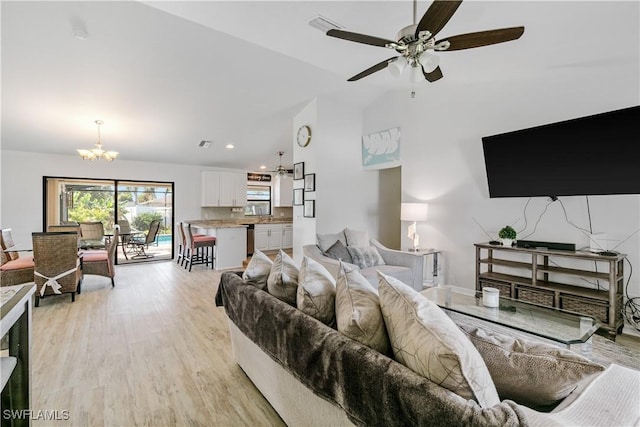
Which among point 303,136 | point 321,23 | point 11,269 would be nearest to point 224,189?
point 303,136

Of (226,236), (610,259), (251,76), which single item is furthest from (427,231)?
(226,236)

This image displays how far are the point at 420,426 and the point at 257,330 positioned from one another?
3.59ft

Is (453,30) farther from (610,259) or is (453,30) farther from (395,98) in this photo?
(610,259)

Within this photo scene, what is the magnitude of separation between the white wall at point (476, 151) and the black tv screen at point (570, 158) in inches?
14.7

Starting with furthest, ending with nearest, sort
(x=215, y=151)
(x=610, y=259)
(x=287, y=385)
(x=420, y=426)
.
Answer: (x=215, y=151) → (x=610, y=259) → (x=287, y=385) → (x=420, y=426)

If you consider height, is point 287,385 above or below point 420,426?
below

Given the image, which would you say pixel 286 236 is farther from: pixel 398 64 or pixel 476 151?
pixel 398 64

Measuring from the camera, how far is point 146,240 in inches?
261

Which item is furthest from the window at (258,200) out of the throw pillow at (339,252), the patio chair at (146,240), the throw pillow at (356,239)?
the throw pillow at (339,252)

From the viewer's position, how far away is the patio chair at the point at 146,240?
21.6ft

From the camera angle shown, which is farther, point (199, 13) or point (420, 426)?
point (199, 13)

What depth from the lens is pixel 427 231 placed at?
15.6ft

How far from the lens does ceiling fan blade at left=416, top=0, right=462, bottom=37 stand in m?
1.65

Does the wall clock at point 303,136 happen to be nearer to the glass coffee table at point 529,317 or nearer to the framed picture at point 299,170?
the framed picture at point 299,170
